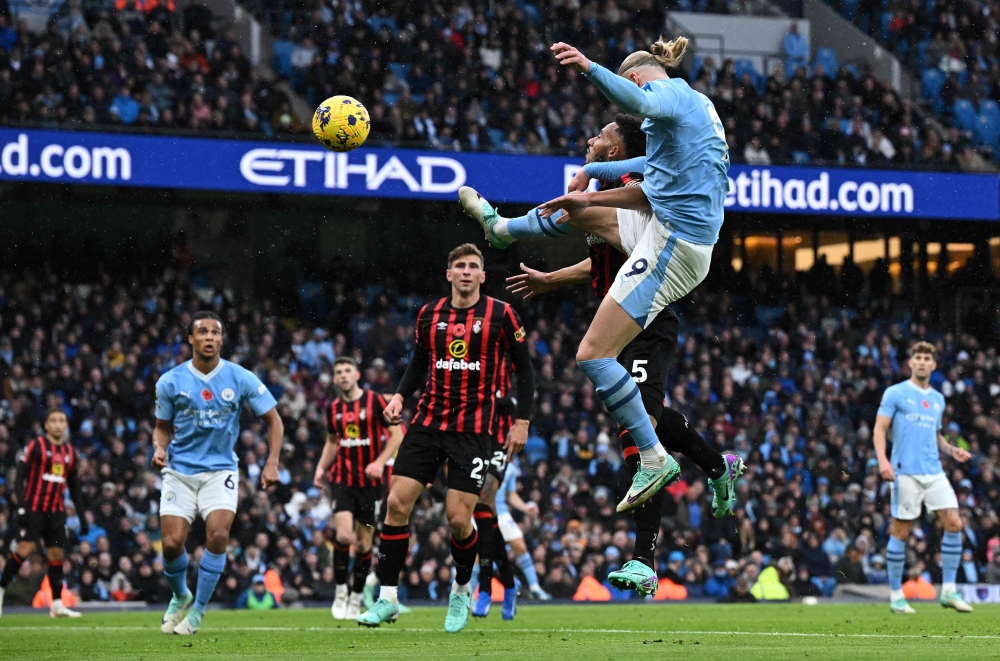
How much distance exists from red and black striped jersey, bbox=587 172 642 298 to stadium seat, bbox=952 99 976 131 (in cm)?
2094

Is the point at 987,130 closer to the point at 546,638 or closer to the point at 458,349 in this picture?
the point at 458,349

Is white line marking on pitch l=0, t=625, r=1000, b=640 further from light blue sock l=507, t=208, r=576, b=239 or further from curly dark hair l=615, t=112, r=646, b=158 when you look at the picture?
curly dark hair l=615, t=112, r=646, b=158

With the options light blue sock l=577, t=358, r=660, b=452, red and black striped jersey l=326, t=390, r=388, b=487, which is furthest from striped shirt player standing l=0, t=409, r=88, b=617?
light blue sock l=577, t=358, r=660, b=452

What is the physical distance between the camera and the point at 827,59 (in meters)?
28.4

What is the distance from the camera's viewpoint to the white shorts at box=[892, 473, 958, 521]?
13188mm

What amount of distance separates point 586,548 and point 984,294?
42.2 ft

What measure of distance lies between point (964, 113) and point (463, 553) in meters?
20.5

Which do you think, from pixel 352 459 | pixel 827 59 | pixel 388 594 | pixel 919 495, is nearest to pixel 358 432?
pixel 352 459

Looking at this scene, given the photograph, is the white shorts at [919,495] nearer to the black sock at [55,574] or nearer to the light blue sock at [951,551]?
the light blue sock at [951,551]

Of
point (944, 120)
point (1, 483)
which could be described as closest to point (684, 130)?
point (1, 483)

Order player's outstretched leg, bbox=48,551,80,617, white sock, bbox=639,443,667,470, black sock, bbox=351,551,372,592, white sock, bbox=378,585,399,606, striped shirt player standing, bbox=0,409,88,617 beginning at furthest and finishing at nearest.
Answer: striped shirt player standing, bbox=0,409,88,617
player's outstretched leg, bbox=48,551,80,617
black sock, bbox=351,551,372,592
white sock, bbox=378,585,399,606
white sock, bbox=639,443,667,470

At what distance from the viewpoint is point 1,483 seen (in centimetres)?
1867

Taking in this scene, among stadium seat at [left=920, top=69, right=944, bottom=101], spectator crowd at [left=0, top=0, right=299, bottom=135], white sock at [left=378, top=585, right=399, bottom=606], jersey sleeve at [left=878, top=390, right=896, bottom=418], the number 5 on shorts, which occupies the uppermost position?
stadium seat at [left=920, top=69, right=944, bottom=101]

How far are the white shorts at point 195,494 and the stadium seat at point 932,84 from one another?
2167 cm
